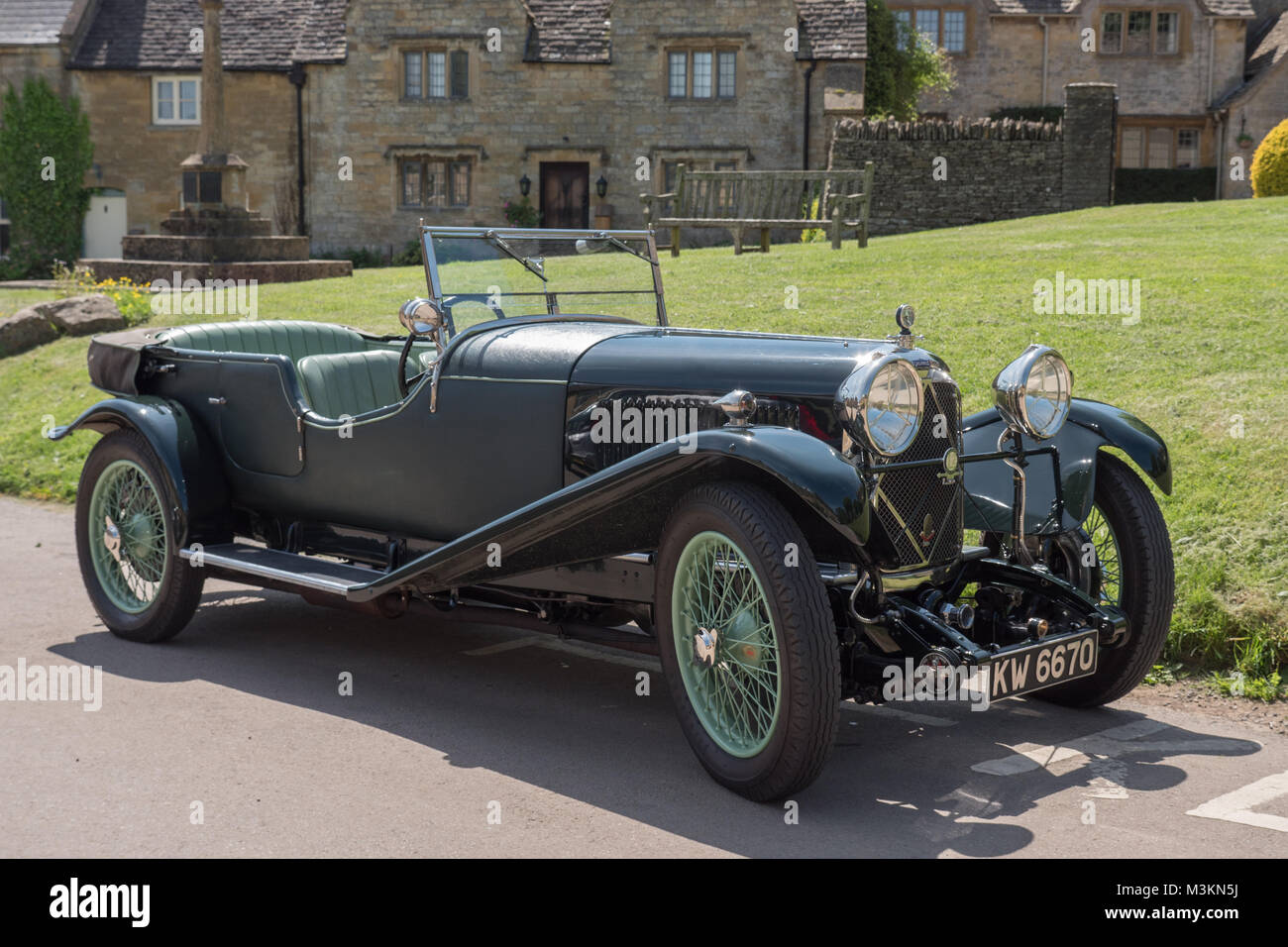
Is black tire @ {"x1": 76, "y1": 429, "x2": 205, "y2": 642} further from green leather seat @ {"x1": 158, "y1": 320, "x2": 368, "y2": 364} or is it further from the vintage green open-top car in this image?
green leather seat @ {"x1": 158, "y1": 320, "x2": 368, "y2": 364}

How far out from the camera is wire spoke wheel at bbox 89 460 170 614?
19.5ft

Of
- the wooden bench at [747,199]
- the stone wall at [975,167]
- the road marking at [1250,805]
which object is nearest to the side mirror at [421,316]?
the road marking at [1250,805]

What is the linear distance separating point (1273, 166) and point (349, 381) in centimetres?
1848

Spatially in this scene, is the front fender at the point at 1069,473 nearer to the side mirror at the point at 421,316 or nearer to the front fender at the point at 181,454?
the side mirror at the point at 421,316

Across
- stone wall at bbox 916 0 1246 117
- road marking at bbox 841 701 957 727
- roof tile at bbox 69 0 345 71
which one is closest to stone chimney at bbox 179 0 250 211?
roof tile at bbox 69 0 345 71

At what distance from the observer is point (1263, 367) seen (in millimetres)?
7961

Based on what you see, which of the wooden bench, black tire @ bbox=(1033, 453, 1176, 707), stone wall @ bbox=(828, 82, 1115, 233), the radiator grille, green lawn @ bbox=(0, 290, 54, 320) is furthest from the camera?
stone wall @ bbox=(828, 82, 1115, 233)

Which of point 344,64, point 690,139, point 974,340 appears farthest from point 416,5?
point 974,340

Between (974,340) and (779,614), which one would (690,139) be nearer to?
(974,340)

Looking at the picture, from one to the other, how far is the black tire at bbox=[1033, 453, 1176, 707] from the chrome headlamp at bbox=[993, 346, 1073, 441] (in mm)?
410

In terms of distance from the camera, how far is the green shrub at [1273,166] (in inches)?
801

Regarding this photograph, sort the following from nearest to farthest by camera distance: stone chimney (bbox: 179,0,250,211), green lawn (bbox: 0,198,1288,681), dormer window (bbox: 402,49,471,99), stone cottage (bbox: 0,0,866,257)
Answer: green lawn (bbox: 0,198,1288,681)
stone chimney (bbox: 179,0,250,211)
stone cottage (bbox: 0,0,866,257)
dormer window (bbox: 402,49,471,99)

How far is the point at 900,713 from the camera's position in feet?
16.3

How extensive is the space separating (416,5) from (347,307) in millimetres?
15495
